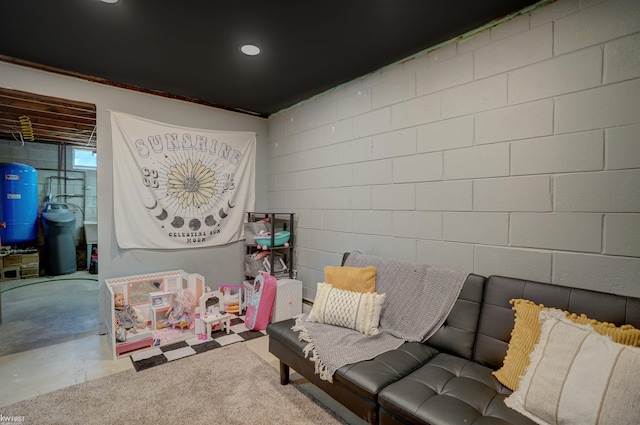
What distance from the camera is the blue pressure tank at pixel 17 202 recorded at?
4.73m

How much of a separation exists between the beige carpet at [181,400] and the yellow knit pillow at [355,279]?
→ 76 cm

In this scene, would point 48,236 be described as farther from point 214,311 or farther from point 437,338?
point 437,338

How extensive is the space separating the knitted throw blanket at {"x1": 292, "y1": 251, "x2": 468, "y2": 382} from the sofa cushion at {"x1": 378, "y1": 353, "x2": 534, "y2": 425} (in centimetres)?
30

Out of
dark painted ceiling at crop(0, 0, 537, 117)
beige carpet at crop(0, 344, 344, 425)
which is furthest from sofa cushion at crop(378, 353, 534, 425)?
dark painted ceiling at crop(0, 0, 537, 117)

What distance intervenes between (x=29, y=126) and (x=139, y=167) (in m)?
2.29

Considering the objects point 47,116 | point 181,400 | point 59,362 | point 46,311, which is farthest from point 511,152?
point 46,311

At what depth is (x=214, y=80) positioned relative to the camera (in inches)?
114

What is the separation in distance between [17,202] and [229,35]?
503 cm

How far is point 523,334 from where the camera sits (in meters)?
1.51

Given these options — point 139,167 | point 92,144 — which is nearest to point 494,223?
point 139,167

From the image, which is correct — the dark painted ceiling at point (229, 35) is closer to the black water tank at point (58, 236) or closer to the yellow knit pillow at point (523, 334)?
the yellow knit pillow at point (523, 334)

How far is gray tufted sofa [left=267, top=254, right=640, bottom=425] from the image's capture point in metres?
1.33

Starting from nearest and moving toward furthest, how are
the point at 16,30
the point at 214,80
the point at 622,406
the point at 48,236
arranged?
1. the point at 622,406
2. the point at 16,30
3. the point at 214,80
4. the point at 48,236

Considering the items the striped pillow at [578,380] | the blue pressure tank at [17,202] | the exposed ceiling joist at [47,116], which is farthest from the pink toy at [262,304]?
the blue pressure tank at [17,202]
